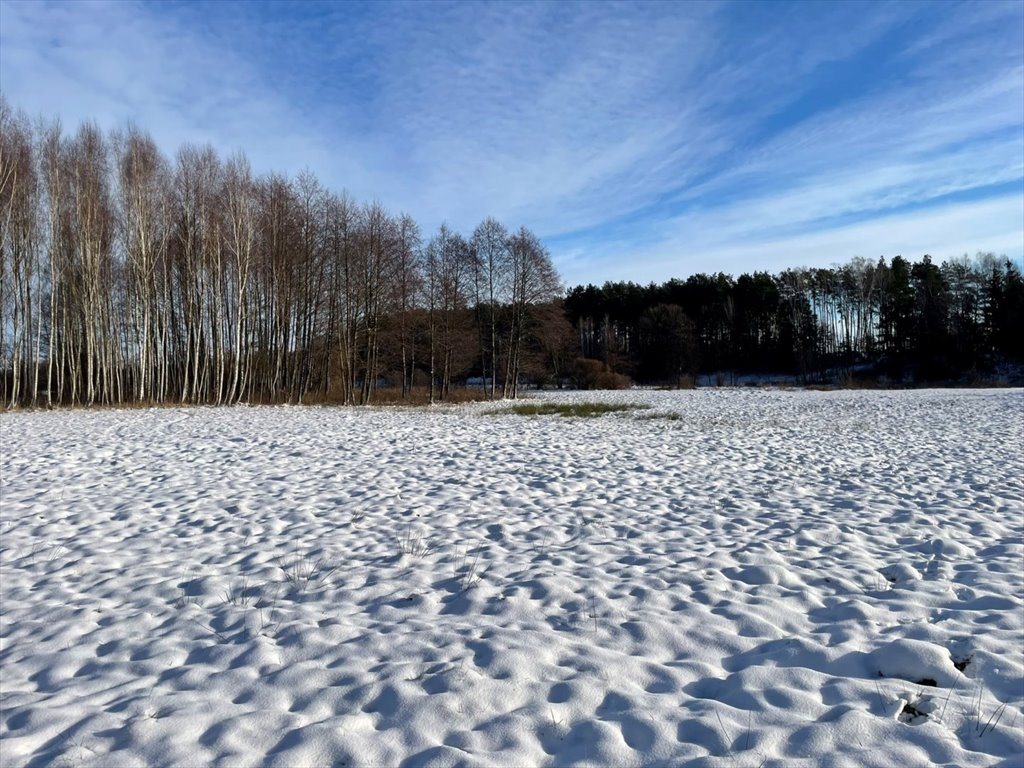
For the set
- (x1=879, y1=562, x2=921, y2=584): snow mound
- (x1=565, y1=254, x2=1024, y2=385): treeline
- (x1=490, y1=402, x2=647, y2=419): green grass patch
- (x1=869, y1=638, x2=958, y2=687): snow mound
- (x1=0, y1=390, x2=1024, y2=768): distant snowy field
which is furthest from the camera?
(x1=565, y1=254, x2=1024, y2=385): treeline

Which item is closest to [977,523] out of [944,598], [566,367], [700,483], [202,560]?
[944,598]

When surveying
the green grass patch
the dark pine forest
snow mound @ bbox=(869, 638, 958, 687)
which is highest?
the dark pine forest

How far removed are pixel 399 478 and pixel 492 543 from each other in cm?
342

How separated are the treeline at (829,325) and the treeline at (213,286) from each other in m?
20.9

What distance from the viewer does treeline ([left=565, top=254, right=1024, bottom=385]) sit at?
5447cm

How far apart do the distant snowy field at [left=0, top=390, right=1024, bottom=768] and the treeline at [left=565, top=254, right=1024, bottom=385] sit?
46.3 metres

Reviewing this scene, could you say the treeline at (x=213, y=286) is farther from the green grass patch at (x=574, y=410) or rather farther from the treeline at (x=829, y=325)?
the treeline at (x=829, y=325)

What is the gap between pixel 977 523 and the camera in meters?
6.74

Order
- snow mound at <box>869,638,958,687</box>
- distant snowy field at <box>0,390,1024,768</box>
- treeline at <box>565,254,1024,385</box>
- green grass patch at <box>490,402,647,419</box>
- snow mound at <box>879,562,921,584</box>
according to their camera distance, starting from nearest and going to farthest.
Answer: distant snowy field at <box>0,390,1024,768</box>
snow mound at <box>869,638,958,687</box>
snow mound at <box>879,562,921,584</box>
green grass patch at <box>490,402,647,419</box>
treeline at <box>565,254,1024,385</box>

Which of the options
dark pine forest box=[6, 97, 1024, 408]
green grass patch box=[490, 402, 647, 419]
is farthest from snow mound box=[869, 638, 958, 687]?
dark pine forest box=[6, 97, 1024, 408]

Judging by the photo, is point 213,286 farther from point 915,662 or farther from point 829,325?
point 829,325

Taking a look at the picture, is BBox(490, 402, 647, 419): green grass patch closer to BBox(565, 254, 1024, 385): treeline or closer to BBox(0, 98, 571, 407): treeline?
BBox(0, 98, 571, 407): treeline

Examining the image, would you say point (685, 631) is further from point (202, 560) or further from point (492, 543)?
point (202, 560)

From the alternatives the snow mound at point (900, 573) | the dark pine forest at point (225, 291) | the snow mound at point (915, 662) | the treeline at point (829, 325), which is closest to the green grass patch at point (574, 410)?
the dark pine forest at point (225, 291)
